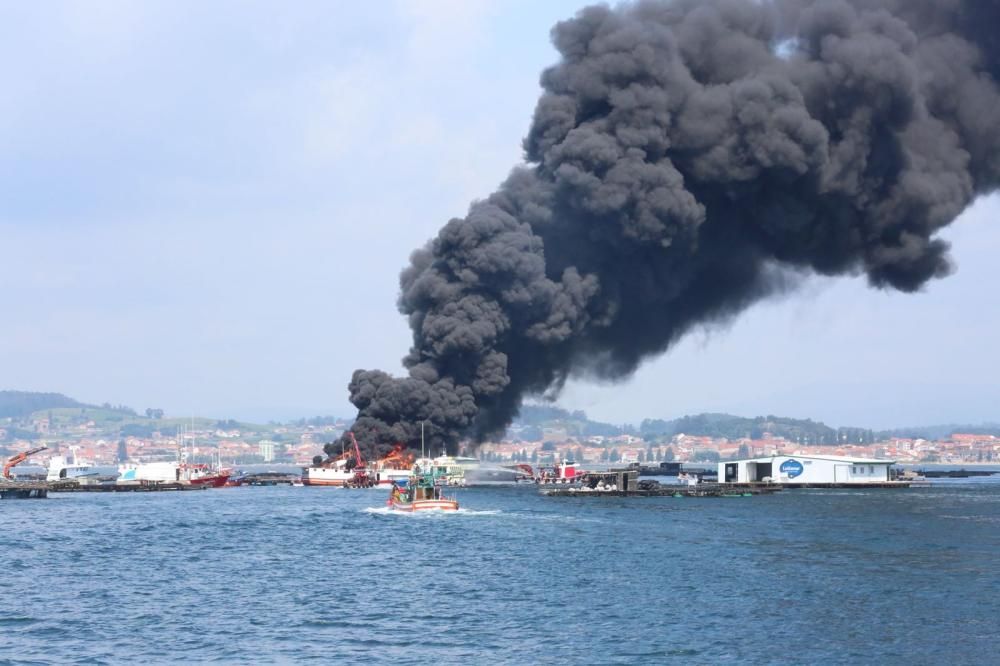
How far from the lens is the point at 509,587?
148 feet

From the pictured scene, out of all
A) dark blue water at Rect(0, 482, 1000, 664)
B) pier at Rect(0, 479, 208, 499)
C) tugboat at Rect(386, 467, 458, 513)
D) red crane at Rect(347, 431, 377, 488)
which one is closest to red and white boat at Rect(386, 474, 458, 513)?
tugboat at Rect(386, 467, 458, 513)

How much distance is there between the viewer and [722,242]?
11338 cm

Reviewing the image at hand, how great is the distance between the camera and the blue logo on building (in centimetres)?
10869

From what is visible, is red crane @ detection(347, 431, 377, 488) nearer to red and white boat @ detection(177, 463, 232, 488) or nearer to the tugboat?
red and white boat @ detection(177, 463, 232, 488)

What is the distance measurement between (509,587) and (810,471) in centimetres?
6851

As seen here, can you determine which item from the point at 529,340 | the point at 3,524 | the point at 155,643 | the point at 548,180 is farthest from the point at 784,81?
the point at 155,643

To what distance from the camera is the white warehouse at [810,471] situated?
108 m

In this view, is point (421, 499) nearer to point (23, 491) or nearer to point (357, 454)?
point (357, 454)

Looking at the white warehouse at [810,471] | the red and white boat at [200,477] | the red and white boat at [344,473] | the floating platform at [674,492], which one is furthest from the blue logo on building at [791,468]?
the red and white boat at [200,477]

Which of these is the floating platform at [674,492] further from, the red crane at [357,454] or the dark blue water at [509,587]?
the dark blue water at [509,587]

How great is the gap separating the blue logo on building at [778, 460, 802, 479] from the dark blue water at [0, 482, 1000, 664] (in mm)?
31094

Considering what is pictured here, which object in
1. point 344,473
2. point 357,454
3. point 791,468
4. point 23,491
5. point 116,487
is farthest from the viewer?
point 116,487

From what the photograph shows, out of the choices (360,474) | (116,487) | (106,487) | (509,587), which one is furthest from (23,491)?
(509,587)

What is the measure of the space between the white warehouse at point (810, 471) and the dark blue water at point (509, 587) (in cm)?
3098
